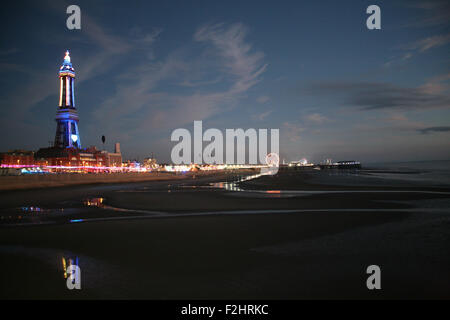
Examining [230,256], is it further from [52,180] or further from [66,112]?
[66,112]

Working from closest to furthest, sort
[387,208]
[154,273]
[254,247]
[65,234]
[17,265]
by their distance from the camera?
[154,273]
[17,265]
[254,247]
[65,234]
[387,208]

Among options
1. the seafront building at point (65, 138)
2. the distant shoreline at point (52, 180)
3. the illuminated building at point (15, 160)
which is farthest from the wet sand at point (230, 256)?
the illuminated building at point (15, 160)

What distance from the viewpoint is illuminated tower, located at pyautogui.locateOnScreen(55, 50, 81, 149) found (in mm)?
169375

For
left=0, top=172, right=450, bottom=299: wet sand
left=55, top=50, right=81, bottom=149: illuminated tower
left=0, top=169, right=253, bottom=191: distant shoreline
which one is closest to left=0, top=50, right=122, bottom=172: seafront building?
left=55, top=50, right=81, bottom=149: illuminated tower

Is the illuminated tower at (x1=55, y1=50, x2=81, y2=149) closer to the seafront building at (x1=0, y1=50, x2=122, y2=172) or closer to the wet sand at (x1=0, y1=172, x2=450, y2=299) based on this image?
the seafront building at (x1=0, y1=50, x2=122, y2=172)

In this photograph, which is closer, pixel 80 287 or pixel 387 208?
pixel 80 287

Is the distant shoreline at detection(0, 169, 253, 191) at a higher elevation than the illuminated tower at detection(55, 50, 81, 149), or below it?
below

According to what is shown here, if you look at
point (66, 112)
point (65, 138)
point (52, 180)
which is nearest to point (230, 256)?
point (52, 180)

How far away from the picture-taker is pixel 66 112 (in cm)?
16788
